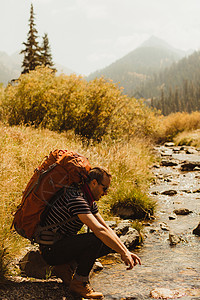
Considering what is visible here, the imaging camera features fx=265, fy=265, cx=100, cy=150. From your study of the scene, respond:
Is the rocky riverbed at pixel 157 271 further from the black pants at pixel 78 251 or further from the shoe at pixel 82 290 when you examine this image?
the black pants at pixel 78 251

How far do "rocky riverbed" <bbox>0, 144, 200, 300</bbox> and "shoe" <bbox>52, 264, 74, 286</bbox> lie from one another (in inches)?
3.3

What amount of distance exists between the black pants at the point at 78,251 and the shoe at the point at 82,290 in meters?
0.10

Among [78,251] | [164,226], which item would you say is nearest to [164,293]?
[78,251]

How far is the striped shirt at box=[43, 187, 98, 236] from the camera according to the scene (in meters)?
2.59

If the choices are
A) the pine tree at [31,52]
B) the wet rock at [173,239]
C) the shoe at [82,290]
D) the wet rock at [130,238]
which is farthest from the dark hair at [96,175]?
the pine tree at [31,52]

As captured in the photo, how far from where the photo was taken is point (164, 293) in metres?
3.00

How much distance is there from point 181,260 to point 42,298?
2.19 m

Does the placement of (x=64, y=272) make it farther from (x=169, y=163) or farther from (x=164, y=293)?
(x=169, y=163)

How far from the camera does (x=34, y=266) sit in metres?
3.28

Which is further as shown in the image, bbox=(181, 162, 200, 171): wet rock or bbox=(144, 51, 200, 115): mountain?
bbox=(144, 51, 200, 115): mountain

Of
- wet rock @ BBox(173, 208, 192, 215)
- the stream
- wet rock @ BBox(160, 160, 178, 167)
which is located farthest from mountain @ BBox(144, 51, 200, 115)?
the stream

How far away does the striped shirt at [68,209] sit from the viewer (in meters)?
2.59

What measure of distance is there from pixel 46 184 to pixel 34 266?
3.98ft

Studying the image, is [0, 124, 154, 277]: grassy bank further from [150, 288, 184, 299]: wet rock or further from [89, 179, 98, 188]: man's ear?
[150, 288, 184, 299]: wet rock
